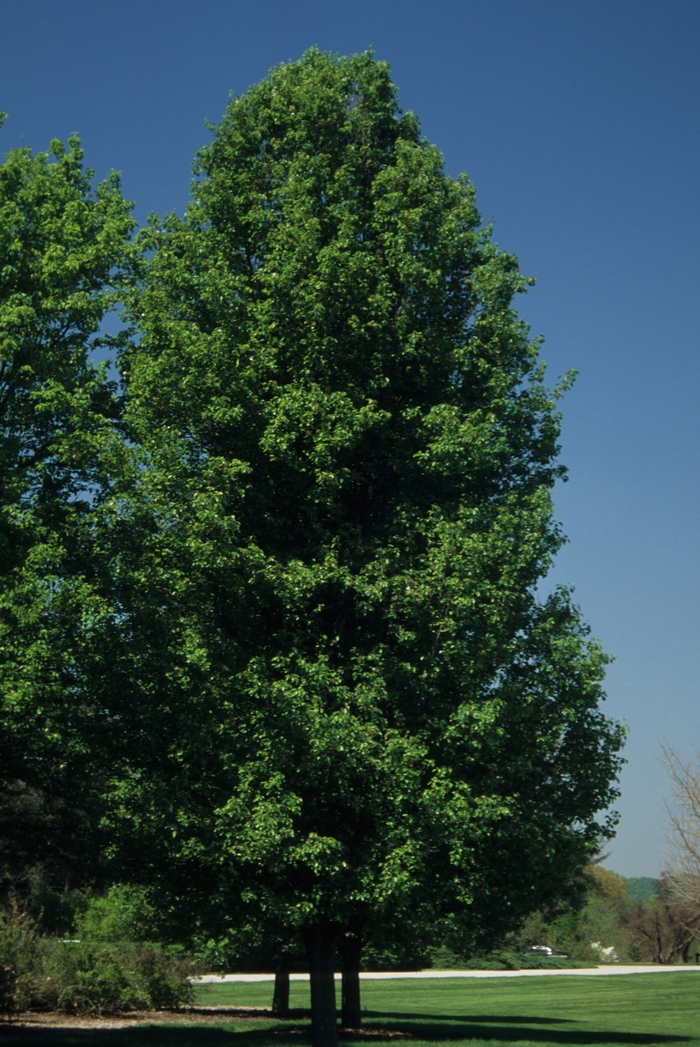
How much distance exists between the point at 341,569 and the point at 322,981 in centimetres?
635

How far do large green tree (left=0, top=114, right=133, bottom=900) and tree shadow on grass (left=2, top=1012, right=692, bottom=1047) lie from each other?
3.05 metres

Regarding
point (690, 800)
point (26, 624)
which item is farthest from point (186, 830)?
point (690, 800)

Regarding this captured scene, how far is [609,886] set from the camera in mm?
104500

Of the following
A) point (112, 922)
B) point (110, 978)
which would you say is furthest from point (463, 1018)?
point (112, 922)

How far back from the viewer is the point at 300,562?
1511 centimetres

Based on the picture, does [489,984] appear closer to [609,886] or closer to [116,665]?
[116,665]

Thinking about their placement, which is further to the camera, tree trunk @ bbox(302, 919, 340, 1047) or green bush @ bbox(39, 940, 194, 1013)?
green bush @ bbox(39, 940, 194, 1013)

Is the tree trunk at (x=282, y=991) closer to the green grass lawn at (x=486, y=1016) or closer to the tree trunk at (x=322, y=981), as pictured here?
the green grass lawn at (x=486, y=1016)

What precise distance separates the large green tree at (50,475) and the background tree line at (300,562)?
0.07 meters

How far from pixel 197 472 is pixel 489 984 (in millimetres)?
38312

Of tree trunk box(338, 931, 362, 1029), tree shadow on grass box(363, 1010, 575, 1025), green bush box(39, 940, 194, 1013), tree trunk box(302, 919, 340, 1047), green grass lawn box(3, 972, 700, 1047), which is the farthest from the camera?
tree shadow on grass box(363, 1010, 575, 1025)

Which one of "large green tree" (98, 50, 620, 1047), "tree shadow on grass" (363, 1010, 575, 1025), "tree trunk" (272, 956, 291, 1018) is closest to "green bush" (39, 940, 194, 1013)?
"tree trunk" (272, 956, 291, 1018)

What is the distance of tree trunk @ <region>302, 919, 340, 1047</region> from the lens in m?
15.7

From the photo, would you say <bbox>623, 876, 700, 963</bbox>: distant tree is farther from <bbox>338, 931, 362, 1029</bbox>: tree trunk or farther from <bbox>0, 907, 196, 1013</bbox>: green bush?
<bbox>338, 931, 362, 1029</bbox>: tree trunk
